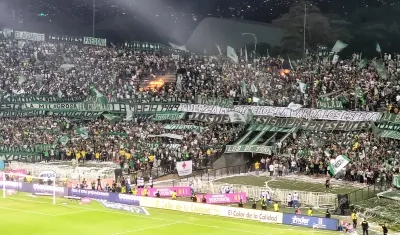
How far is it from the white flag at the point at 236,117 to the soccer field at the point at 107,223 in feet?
53.5

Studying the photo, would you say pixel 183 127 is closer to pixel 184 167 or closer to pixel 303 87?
pixel 184 167

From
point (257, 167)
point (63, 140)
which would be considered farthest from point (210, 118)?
point (63, 140)

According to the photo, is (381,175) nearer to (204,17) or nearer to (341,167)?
(341,167)

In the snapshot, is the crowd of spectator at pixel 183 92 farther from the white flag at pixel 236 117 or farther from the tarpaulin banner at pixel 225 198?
the tarpaulin banner at pixel 225 198

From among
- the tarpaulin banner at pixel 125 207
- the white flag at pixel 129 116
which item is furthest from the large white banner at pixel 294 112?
the tarpaulin banner at pixel 125 207

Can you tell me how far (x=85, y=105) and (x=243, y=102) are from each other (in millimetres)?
16807

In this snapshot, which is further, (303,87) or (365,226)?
(303,87)

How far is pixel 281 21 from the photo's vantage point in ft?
276

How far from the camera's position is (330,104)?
167 ft

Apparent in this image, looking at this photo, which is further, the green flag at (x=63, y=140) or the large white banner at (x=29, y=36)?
the large white banner at (x=29, y=36)

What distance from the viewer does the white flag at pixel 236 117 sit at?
5508 cm

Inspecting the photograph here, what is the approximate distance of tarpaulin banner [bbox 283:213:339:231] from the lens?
110 ft

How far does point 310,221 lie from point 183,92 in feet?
98.4

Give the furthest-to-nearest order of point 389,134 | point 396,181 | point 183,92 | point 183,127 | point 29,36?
point 29,36, point 183,92, point 183,127, point 389,134, point 396,181
